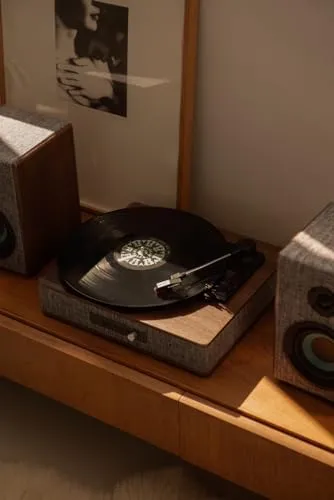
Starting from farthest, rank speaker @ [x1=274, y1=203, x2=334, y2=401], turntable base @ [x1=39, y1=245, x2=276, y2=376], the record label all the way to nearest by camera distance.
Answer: the record label < turntable base @ [x1=39, y1=245, x2=276, y2=376] < speaker @ [x1=274, y1=203, x2=334, y2=401]

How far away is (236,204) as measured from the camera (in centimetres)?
155

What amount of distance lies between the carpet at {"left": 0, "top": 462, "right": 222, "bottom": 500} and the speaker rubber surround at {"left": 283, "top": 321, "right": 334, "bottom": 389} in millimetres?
305

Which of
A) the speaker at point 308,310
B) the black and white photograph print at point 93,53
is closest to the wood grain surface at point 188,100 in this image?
the black and white photograph print at point 93,53

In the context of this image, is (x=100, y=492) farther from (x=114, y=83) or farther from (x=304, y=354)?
(x=114, y=83)

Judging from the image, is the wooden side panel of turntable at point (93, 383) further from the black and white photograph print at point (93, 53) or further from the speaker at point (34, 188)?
the black and white photograph print at point (93, 53)

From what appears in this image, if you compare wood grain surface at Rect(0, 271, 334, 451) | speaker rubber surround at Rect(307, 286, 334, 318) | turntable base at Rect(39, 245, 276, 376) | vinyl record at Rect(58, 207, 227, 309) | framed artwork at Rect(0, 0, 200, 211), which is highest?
framed artwork at Rect(0, 0, 200, 211)

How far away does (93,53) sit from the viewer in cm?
154

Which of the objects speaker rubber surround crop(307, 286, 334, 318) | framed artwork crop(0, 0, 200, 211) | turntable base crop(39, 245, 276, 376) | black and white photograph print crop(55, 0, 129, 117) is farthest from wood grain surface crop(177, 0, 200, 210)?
speaker rubber surround crop(307, 286, 334, 318)

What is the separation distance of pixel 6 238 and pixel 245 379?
0.46 metres

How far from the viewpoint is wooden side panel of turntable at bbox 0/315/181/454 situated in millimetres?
1312

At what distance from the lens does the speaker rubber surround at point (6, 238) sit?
1457 millimetres

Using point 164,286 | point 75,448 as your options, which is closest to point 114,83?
point 164,286

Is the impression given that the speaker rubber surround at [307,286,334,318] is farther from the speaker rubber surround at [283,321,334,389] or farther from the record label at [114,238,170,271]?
the record label at [114,238,170,271]

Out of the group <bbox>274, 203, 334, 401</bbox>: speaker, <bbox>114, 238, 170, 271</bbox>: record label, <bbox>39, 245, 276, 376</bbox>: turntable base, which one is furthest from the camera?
<bbox>114, 238, 170, 271</bbox>: record label
